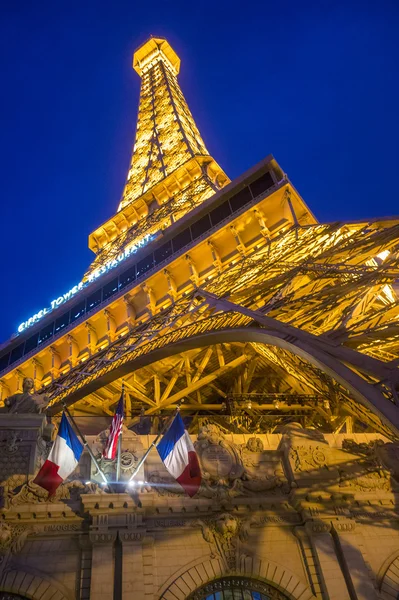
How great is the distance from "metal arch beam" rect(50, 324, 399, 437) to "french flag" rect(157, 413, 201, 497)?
14.6 ft

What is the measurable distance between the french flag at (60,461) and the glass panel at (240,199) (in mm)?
29386

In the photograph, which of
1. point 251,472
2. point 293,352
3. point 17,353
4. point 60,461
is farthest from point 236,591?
point 17,353

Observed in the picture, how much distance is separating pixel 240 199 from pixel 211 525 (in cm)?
3116

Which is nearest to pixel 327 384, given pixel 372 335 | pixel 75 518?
pixel 372 335

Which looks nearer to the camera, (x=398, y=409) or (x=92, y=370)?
(x=398, y=409)

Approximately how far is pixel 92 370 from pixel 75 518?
52.4 ft

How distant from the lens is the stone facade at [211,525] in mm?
15359

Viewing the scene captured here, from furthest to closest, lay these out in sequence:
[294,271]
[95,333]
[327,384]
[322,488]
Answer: [95,333] → [294,271] → [327,384] → [322,488]

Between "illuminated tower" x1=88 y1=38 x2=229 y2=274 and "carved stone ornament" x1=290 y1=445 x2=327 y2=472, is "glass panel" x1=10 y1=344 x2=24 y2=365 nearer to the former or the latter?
"illuminated tower" x1=88 y1=38 x2=229 y2=274

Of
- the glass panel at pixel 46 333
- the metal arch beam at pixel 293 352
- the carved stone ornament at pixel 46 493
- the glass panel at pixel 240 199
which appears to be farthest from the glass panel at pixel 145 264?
the carved stone ornament at pixel 46 493

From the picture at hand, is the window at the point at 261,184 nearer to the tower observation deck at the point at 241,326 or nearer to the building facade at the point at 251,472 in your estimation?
the tower observation deck at the point at 241,326

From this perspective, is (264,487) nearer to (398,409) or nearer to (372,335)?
(372,335)

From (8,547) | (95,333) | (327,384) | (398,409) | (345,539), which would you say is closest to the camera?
(398,409)

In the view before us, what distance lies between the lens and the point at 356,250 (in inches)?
1074
